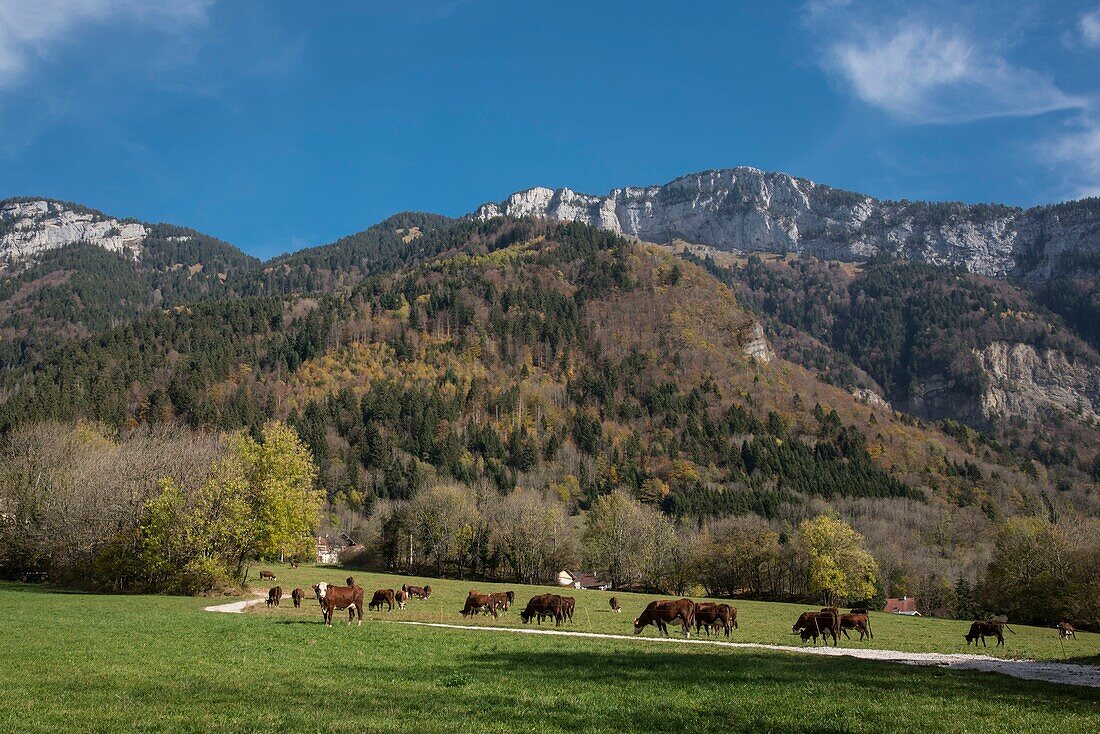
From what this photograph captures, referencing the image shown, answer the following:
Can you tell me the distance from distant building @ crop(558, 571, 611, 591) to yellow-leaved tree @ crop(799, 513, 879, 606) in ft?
90.2

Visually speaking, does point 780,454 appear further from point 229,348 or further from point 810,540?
point 229,348

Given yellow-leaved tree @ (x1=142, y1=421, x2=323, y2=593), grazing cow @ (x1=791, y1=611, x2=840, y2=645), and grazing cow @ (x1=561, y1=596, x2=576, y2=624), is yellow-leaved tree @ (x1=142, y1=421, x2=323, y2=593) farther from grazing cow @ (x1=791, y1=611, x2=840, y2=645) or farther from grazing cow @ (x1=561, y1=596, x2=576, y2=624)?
grazing cow @ (x1=791, y1=611, x2=840, y2=645)

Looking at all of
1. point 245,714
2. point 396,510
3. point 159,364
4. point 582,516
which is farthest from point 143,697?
point 159,364

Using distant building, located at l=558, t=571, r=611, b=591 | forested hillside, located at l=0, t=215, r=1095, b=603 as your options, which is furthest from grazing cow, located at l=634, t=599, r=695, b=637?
forested hillside, located at l=0, t=215, r=1095, b=603

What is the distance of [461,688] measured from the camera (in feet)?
49.7

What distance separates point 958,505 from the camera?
506ft

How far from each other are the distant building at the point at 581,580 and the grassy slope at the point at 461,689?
7331 cm

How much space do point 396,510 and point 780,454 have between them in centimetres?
9845

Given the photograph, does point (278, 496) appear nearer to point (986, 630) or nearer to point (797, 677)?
point (797, 677)

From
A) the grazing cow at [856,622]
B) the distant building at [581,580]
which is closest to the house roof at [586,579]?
the distant building at [581,580]

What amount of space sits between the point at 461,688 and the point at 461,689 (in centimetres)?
15

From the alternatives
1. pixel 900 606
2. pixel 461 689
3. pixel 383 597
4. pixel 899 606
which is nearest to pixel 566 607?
pixel 383 597

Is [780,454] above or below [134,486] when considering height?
above

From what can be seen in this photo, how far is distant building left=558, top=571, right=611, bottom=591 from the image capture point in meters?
95.2
